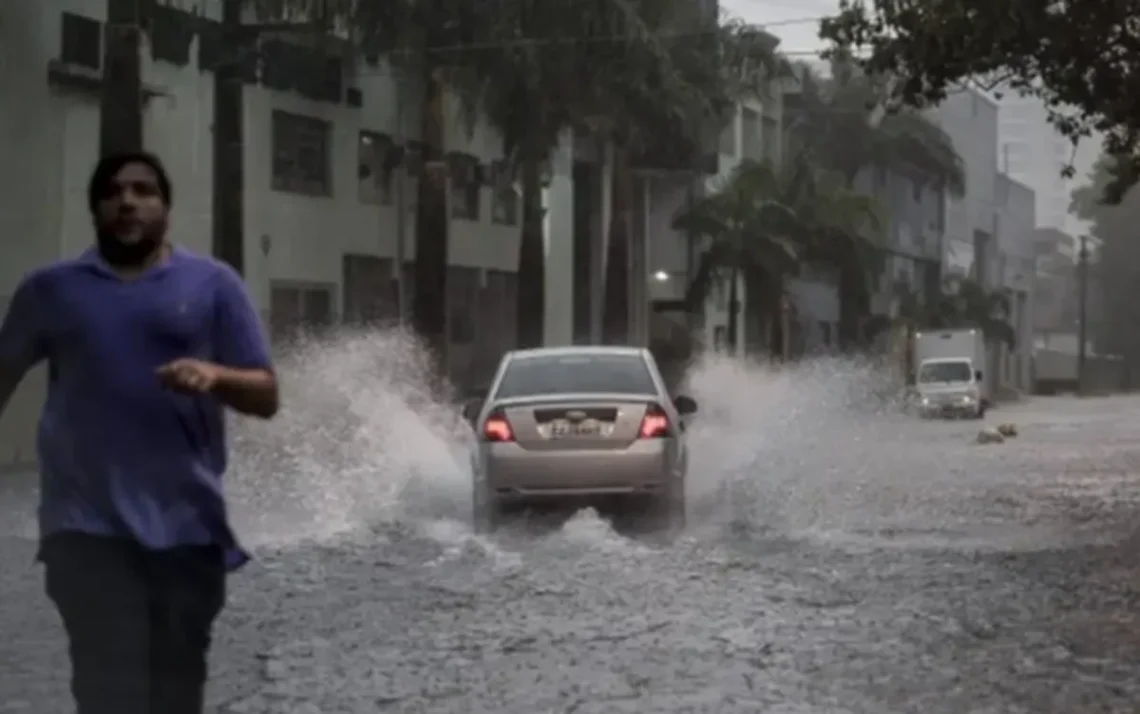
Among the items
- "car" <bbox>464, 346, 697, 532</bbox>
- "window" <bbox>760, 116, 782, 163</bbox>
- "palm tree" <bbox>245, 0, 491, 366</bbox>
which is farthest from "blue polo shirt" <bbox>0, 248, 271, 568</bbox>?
"window" <bbox>760, 116, 782, 163</bbox>

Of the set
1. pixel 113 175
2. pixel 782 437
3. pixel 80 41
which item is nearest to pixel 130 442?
pixel 113 175

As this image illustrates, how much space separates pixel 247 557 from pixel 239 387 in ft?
1.90

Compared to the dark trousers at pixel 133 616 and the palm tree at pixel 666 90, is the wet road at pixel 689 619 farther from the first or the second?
the palm tree at pixel 666 90

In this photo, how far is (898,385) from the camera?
77562 mm

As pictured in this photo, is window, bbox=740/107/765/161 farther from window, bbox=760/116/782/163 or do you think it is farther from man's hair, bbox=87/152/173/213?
man's hair, bbox=87/152/173/213

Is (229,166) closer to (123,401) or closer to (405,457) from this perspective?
(405,457)

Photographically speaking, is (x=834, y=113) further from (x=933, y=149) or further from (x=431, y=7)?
(x=431, y=7)

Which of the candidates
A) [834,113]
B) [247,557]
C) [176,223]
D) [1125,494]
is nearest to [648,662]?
[247,557]

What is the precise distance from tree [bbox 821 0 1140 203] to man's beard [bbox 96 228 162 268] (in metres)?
15.6

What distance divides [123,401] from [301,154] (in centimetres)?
3654

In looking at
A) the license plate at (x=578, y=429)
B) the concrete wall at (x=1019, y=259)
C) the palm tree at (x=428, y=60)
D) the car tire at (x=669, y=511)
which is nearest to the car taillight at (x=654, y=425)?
the license plate at (x=578, y=429)

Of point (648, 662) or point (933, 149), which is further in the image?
point (933, 149)

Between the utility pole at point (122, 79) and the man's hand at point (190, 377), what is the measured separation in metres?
21.6

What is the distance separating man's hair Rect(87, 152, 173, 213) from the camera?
584 cm
